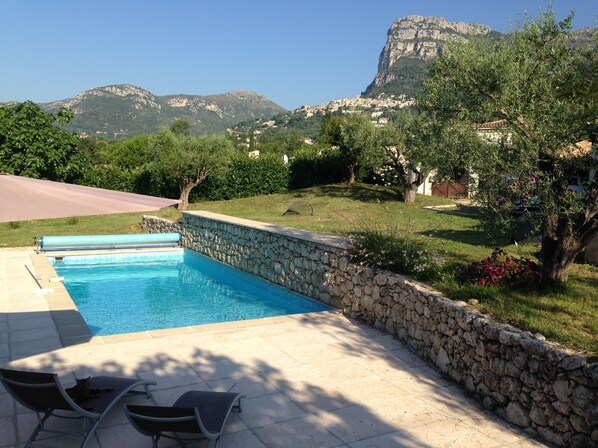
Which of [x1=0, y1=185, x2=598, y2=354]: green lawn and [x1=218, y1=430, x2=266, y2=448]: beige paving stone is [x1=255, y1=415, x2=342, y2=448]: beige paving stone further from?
[x1=0, y1=185, x2=598, y2=354]: green lawn

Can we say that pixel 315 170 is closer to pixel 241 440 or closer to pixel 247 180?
pixel 247 180

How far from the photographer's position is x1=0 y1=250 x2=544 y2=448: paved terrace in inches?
189

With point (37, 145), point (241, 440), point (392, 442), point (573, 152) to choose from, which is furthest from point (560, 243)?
point (37, 145)

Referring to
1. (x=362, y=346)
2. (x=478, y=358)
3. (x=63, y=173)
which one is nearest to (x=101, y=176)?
(x=63, y=173)

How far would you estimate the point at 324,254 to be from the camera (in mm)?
10055

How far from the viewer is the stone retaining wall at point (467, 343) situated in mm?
4698

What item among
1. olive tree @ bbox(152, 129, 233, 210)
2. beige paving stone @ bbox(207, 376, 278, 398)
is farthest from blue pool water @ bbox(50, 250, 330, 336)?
olive tree @ bbox(152, 129, 233, 210)

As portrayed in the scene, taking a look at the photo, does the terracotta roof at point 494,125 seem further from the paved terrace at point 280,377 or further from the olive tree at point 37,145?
the olive tree at point 37,145

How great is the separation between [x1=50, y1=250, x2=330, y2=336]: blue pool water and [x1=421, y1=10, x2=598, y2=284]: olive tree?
4423mm

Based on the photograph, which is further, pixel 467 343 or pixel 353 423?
pixel 467 343

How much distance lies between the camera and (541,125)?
643cm

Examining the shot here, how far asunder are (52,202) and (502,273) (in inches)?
227

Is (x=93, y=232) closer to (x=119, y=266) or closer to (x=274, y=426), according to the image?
(x=119, y=266)

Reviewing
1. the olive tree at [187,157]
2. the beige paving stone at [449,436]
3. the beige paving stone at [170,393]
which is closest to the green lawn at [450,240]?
the beige paving stone at [449,436]
